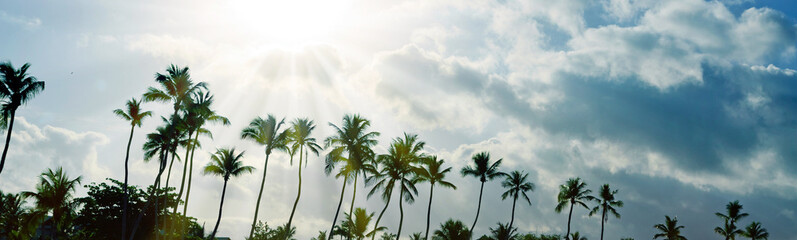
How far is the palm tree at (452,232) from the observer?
55.4 metres

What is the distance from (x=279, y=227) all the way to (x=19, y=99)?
169 feet

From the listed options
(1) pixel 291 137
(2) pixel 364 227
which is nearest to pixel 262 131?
(1) pixel 291 137

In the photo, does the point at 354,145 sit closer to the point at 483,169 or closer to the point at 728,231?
the point at 483,169

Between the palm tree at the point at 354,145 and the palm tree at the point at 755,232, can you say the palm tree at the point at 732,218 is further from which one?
the palm tree at the point at 354,145

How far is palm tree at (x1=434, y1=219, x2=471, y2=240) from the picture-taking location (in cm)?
5544

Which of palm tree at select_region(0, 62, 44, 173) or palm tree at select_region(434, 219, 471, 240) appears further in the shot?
palm tree at select_region(434, 219, 471, 240)

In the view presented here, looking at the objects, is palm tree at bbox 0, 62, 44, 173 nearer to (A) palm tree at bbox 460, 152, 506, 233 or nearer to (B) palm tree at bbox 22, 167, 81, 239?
(B) palm tree at bbox 22, 167, 81, 239

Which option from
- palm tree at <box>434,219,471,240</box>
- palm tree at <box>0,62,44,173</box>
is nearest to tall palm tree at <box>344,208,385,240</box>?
palm tree at <box>434,219,471,240</box>

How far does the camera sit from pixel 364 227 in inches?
2422

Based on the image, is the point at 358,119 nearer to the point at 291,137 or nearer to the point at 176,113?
the point at 291,137

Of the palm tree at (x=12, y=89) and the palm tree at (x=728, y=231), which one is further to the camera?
A: the palm tree at (x=728, y=231)

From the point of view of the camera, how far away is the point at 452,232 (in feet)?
183

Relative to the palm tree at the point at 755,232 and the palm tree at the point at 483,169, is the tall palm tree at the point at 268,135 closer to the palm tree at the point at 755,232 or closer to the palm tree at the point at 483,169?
the palm tree at the point at 483,169

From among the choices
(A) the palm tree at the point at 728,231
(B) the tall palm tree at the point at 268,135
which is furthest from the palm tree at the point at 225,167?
(A) the palm tree at the point at 728,231
